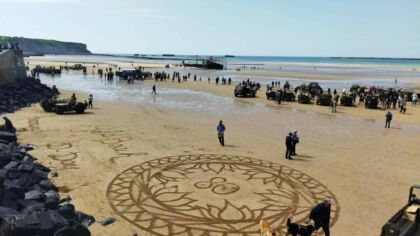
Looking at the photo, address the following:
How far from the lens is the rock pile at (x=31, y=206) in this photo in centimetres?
789

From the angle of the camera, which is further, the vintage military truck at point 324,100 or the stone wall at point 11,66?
the vintage military truck at point 324,100

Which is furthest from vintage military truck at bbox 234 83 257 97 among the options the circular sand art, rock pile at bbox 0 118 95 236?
rock pile at bbox 0 118 95 236

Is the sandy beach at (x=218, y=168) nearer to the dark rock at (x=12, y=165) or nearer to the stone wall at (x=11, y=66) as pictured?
the dark rock at (x=12, y=165)

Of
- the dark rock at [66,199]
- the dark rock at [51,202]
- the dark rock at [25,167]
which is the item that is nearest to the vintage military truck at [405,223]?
the dark rock at [51,202]

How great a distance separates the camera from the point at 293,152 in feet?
59.8

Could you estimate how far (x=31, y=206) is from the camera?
30.6ft

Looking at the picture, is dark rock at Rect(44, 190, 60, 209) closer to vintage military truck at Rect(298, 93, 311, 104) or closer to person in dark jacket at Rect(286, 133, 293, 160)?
person in dark jacket at Rect(286, 133, 293, 160)

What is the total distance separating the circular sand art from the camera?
10.5 meters

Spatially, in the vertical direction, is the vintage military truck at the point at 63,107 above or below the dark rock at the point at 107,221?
above

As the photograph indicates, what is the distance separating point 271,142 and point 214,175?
695 cm

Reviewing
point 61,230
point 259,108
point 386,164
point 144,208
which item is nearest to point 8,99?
point 259,108

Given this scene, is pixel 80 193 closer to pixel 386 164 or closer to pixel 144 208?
pixel 144 208

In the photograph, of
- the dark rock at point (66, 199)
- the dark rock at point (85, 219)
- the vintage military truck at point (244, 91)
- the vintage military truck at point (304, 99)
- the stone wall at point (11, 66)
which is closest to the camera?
the dark rock at point (85, 219)

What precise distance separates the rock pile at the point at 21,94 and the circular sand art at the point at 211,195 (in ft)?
65.2
